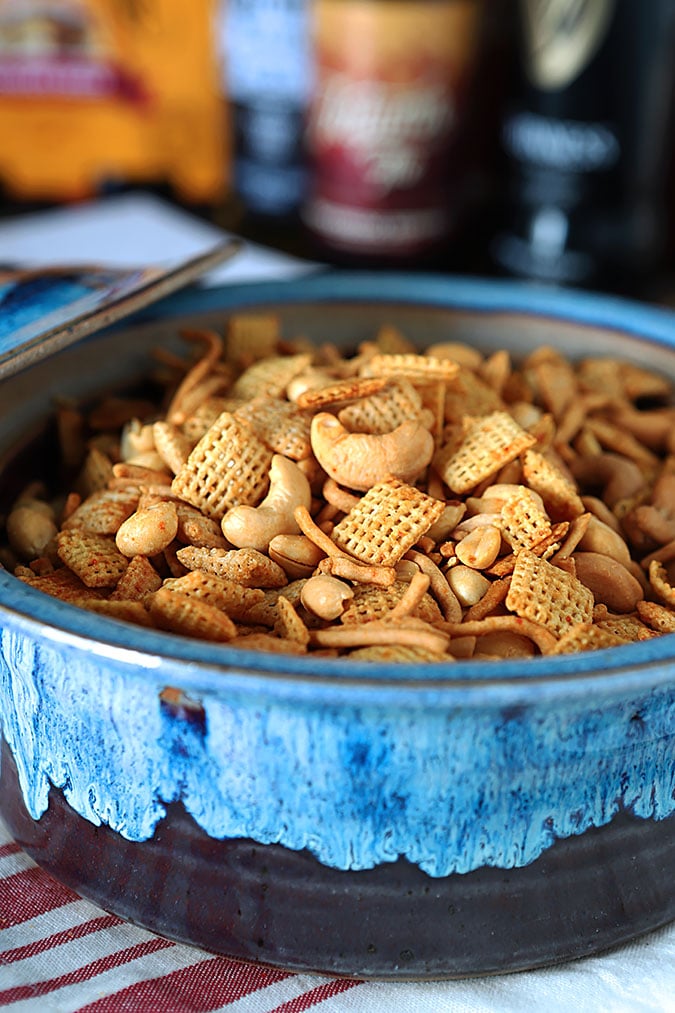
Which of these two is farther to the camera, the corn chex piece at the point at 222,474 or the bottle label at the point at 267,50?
the bottle label at the point at 267,50

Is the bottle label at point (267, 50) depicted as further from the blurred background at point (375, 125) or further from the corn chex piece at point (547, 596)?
the corn chex piece at point (547, 596)

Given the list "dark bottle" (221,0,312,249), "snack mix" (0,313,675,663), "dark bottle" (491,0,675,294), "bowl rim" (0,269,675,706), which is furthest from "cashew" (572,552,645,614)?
"dark bottle" (221,0,312,249)

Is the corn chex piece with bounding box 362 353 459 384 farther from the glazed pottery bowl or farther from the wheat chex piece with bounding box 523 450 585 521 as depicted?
the glazed pottery bowl

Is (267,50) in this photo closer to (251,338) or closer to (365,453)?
(251,338)

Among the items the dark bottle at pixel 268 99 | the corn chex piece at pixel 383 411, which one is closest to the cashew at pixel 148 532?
the corn chex piece at pixel 383 411

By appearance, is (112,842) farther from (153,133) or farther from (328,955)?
(153,133)

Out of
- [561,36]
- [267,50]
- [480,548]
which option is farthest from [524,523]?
[267,50]
